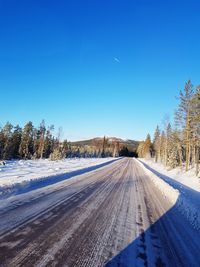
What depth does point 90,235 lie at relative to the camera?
477 centimetres

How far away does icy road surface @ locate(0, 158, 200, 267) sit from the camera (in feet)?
12.1

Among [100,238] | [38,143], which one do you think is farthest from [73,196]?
[38,143]

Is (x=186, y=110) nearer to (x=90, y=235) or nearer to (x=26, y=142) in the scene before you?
(x=90, y=235)

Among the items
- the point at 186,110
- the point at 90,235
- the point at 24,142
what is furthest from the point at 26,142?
the point at 90,235

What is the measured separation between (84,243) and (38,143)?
7468 cm

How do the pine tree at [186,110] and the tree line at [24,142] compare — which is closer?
the pine tree at [186,110]

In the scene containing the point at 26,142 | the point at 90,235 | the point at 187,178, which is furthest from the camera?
the point at 26,142

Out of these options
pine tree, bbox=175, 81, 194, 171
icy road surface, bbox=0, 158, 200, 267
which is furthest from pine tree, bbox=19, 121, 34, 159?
icy road surface, bbox=0, 158, 200, 267

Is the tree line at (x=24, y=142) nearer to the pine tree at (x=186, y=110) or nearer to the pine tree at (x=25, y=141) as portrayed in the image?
the pine tree at (x=25, y=141)

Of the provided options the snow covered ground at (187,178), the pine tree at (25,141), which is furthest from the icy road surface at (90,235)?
the pine tree at (25,141)

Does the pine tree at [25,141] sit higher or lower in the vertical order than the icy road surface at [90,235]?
higher

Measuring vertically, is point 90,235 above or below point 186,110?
below

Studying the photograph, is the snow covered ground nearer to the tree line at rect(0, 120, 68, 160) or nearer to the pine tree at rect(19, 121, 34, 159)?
the tree line at rect(0, 120, 68, 160)

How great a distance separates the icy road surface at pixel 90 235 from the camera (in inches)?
145
